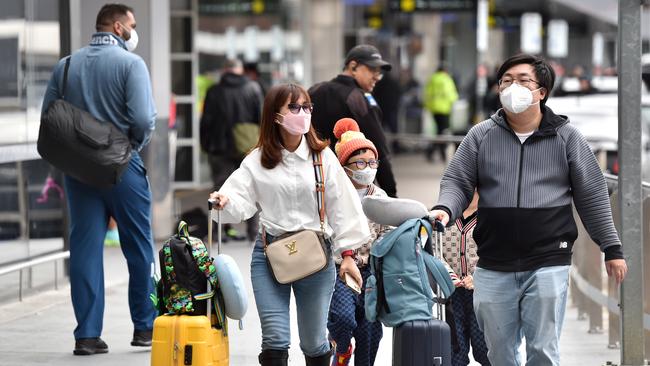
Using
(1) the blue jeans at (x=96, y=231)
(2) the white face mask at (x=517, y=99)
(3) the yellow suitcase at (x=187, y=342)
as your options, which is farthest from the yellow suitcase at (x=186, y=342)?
(1) the blue jeans at (x=96, y=231)

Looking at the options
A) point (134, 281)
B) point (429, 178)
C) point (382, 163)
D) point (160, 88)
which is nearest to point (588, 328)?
point (382, 163)

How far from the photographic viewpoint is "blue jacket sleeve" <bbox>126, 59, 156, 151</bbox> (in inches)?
329

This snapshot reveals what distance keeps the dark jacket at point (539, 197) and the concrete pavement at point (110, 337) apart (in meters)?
2.62

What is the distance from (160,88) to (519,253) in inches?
340

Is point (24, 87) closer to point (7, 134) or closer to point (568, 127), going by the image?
point (7, 134)

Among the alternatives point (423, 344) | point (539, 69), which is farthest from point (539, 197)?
point (423, 344)

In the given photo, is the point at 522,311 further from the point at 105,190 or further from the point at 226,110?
the point at 226,110

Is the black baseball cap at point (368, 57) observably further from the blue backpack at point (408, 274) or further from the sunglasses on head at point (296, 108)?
the blue backpack at point (408, 274)

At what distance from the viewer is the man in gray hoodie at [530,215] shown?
622 centimetres

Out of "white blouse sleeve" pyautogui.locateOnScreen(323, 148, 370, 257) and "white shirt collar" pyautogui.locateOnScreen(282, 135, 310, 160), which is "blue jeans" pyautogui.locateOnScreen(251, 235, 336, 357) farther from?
"white shirt collar" pyautogui.locateOnScreen(282, 135, 310, 160)

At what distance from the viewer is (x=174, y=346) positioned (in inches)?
259

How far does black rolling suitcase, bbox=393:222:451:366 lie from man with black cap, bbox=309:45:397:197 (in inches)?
104

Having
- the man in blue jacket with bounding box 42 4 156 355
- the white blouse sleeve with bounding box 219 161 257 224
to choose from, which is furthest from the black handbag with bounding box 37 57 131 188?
the white blouse sleeve with bounding box 219 161 257 224

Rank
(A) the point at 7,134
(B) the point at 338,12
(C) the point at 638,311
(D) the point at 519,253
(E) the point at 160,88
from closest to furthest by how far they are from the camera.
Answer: (D) the point at 519,253 → (C) the point at 638,311 → (A) the point at 7,134 → (E) the point at 160,88 → (B) the point at 338,12
